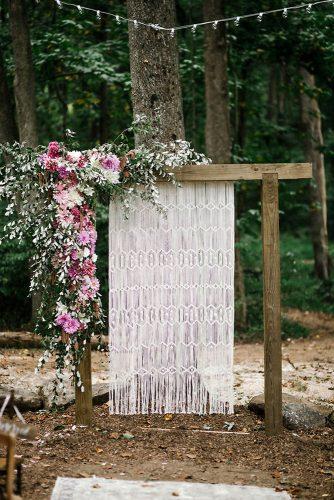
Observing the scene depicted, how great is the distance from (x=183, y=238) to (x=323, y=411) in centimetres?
240

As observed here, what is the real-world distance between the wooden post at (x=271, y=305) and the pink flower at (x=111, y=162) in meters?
1.44

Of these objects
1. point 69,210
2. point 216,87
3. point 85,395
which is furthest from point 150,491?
point 216,87

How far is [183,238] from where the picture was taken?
7.17m

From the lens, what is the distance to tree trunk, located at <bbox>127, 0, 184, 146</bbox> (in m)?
7.88

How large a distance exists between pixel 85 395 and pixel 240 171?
268 centimetres

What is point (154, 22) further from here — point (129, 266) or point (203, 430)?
point (203, 430)

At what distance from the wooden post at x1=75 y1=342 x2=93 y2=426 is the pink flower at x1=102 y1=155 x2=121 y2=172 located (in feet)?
5.66

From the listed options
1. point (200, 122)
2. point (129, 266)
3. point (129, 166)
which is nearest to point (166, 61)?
point (129, 166)

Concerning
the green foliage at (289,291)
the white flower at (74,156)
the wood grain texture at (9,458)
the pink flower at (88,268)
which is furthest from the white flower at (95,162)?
the green foliage at (289,291)

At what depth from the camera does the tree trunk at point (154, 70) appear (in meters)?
7.88

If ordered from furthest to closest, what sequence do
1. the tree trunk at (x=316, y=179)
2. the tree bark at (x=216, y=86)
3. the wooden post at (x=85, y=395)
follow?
1. the tree trunk at (x=316, y=179)
2. the tree bark at (x=216, y=86)
3. the wooden post at (x=85, y=395)

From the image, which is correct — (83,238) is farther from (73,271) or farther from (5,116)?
(5,116)

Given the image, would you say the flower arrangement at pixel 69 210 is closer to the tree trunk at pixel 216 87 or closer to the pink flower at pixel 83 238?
the pink flower at pixel 83 238

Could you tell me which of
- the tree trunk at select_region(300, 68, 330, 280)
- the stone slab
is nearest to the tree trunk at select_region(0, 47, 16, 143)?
the stone slab
